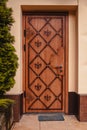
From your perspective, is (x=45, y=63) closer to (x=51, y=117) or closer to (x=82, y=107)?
(x=51, y=117)

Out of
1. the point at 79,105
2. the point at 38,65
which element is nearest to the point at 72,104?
the point at 79,105

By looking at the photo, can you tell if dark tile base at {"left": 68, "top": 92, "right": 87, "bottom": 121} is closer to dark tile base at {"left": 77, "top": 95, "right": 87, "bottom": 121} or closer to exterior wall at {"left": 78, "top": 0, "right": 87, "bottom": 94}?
dark tile base at {"left": 77, "top": 95, "right": 87, "bottom": 121}

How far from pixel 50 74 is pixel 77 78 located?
665 millimetres

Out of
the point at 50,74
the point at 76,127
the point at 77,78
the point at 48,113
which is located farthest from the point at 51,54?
the point at 76,127

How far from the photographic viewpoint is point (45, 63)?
593 centimetres

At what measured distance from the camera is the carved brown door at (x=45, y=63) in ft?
19.3

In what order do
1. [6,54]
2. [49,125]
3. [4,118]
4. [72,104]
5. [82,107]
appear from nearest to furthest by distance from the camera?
[4,118], [6,54], [49,125], [82,107], [72,104]

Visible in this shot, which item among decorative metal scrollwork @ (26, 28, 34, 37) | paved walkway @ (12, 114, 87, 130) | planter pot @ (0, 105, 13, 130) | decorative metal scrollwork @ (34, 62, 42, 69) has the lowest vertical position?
paved walkway @ (12, 114, 87, 130)

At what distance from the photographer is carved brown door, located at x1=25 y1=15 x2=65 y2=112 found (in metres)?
5.89

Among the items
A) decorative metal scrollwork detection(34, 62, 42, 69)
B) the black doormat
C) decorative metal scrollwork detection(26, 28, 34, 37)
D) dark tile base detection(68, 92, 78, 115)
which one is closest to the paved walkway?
the black doormat

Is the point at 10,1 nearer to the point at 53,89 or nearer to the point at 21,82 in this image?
the point at 21,82

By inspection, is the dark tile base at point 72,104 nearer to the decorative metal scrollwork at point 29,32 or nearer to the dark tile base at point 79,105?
the dark tile base at point 79,105

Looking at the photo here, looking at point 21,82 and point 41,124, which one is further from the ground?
point 21,82

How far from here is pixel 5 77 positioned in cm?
469
